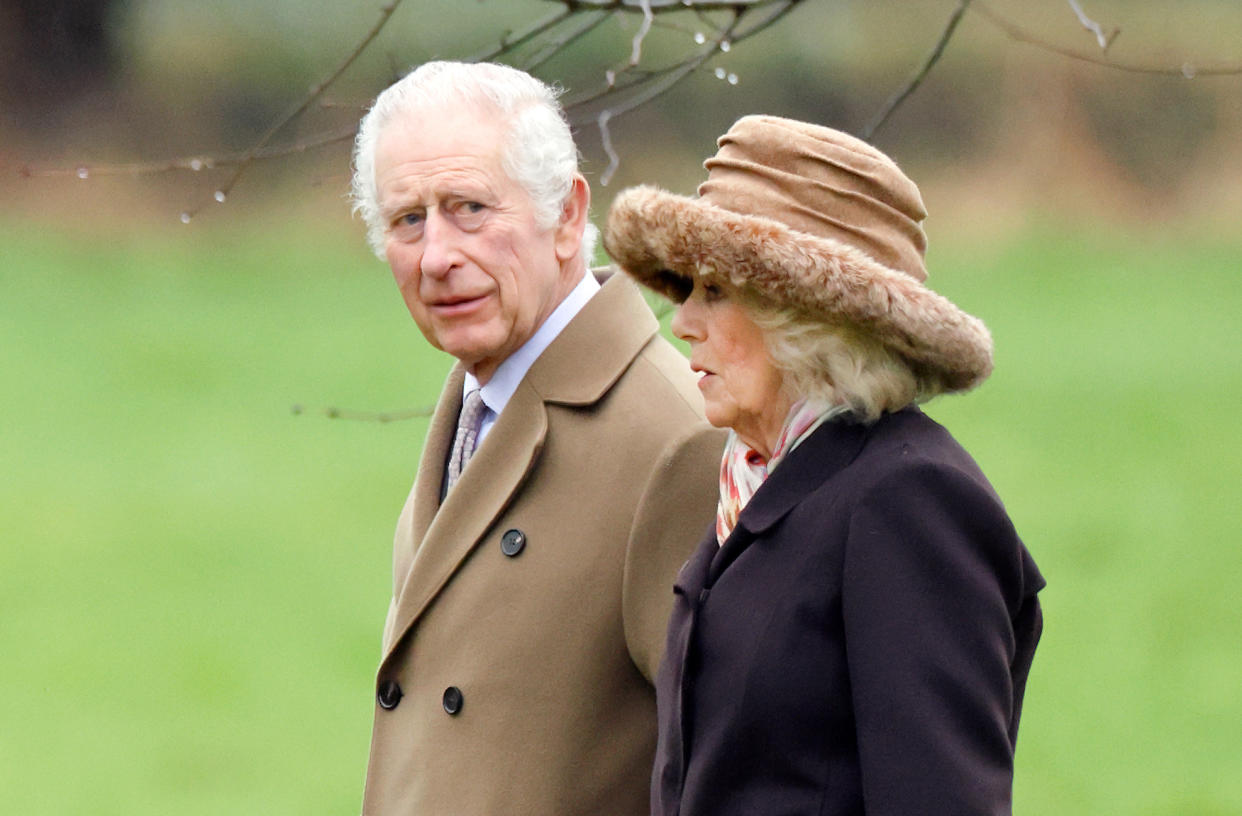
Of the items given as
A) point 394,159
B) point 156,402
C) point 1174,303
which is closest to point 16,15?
point 156,402

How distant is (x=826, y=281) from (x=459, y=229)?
721mm

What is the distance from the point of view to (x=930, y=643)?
1916mm

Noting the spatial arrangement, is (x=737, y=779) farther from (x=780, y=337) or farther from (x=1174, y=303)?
(x=1174, y=303)

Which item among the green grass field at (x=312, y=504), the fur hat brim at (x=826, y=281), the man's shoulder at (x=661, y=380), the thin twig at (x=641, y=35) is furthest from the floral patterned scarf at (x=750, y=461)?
the green grass field at (x=312, y=504)

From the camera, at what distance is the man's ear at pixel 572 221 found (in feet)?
8.65

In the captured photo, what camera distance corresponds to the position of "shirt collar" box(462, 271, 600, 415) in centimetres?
265

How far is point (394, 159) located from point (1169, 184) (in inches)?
561

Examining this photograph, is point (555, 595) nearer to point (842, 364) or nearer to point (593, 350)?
point (593, 350)

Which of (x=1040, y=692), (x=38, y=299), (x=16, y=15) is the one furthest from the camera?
(x=38, y=299)

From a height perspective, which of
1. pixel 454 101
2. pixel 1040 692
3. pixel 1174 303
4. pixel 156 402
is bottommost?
pixel 156 402

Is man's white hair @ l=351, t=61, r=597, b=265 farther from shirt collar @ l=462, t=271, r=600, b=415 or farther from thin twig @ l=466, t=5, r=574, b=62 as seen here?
thin twig @ l=466, t=5, r=574, b=62

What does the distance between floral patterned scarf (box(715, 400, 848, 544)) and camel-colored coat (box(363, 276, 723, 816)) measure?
17 cm

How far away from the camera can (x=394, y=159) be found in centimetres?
255

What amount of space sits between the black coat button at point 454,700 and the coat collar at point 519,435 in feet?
0.44
